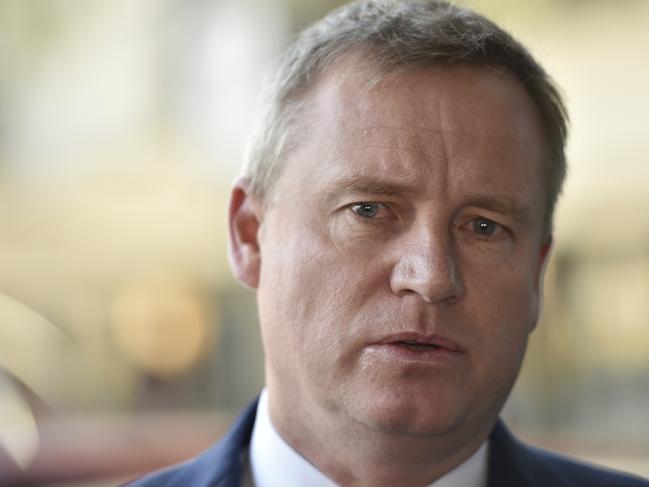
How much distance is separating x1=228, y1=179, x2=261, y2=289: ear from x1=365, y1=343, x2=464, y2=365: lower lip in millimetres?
426

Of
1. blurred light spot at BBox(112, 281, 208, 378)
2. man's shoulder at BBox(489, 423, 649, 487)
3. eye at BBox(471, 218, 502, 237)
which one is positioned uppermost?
eye at BBox(471, 218, 502, 237)

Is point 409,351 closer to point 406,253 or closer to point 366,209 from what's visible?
point 406,253

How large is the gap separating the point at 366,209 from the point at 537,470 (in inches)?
28.4

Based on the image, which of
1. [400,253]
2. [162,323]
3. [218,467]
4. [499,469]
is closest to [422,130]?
[400,253]

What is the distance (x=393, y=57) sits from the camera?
89.7 inches

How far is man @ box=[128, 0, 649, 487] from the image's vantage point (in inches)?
83.3

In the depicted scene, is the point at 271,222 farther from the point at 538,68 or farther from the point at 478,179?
the point at 538,68

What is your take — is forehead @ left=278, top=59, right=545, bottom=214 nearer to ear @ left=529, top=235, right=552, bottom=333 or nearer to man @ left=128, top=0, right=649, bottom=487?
man @ left=128, top=0, right=649, bottom=487

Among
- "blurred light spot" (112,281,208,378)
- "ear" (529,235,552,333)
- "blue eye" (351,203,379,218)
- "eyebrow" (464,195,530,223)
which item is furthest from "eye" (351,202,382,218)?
"blurred light spot" (112,281,208,378)

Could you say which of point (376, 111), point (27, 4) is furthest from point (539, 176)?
point (27, 4)

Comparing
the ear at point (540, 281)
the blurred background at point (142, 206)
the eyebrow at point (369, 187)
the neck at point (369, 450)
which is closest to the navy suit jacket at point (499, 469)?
the neck at point (369, 450)

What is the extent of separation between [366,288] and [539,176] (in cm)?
47

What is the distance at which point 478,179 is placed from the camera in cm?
221

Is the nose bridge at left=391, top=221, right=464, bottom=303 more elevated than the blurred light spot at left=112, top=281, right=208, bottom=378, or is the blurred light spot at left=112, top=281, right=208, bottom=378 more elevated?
the nose bridge at left=391, top=221, right=464, bottom=303
